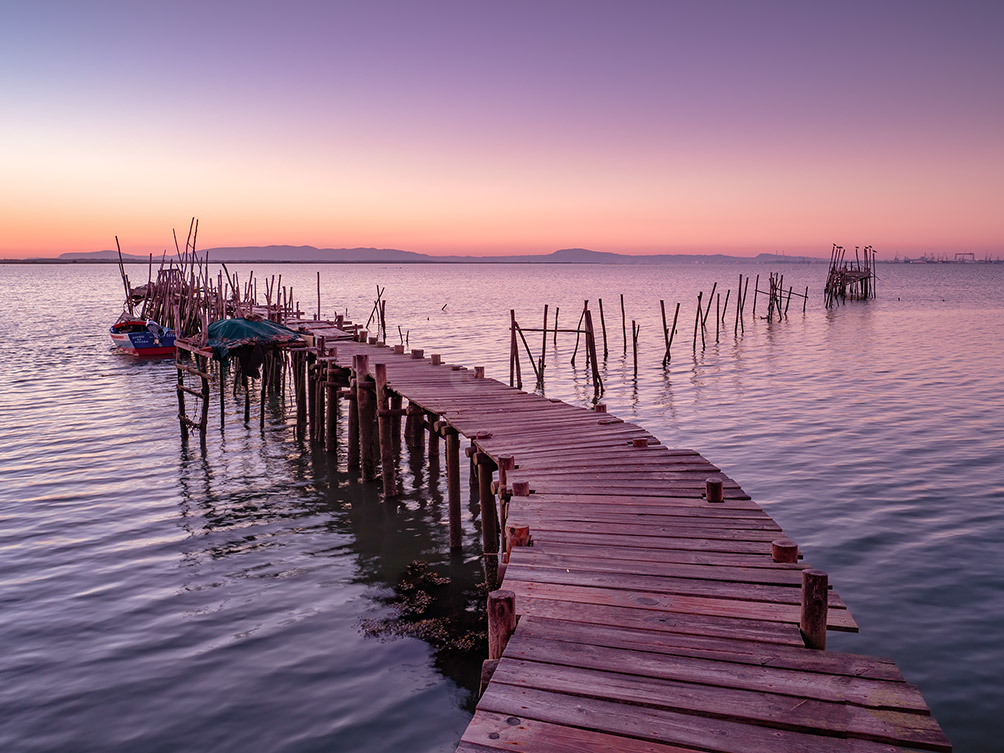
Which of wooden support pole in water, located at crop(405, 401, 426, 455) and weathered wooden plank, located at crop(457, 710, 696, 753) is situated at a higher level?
weathered wooden plank, located at crop(457, 710, 696, 753)

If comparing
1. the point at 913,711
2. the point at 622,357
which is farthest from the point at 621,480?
the point at 622,357

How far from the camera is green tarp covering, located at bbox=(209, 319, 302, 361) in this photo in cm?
2048

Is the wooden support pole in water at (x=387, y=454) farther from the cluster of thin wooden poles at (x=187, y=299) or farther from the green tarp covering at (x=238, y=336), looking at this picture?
the cluster of thin wooden poles at (x=187, y=299)

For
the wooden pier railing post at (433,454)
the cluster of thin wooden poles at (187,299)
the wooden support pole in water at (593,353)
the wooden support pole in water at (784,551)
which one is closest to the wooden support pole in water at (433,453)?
the wooden pier railing post at (433,454)

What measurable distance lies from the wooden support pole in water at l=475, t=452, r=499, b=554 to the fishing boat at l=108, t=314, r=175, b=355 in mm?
27341

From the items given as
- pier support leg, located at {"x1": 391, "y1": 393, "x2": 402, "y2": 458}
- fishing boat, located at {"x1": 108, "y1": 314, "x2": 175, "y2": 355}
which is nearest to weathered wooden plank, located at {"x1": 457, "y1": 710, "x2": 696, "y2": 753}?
pier support leg, located at {"x1": 391, "y1": 393, "x2": 402, "y2": 458}

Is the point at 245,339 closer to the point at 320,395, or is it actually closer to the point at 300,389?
the point at 300,389

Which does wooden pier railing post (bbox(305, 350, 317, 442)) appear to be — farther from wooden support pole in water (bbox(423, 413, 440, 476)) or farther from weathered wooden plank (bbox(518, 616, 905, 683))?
weathered wooden plank (bbox(518, 616, 905, 683))

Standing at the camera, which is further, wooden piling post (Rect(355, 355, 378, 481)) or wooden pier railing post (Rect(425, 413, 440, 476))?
wooden pier railing post (Rect(425, 413, 440, 476))

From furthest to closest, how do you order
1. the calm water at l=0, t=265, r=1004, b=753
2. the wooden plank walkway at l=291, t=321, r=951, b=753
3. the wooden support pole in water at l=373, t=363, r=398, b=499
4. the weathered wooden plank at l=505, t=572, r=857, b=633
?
the wooden support pole in water at l=373, t=363, r=398, b=499
the calm water at l=0, t=265, r=1004, b=753
the weathered wooden plank at l=505, t=572, r=857, b=633
the wooden plank walkway at l=291, t=321, r=951, b=753

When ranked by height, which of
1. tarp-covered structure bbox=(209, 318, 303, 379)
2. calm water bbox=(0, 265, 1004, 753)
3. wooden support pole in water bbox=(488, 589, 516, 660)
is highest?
tarp-covered structure bbox=(209, 318, 303, 379)

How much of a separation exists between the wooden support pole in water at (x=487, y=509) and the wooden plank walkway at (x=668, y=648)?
6.95ft

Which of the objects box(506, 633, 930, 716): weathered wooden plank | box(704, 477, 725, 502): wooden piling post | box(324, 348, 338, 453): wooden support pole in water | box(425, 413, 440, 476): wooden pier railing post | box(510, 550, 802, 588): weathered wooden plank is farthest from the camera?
box(324, 348, 338, 453): wooden support pole in water

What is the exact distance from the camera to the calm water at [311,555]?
25.0ft
